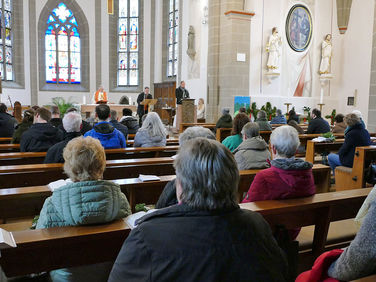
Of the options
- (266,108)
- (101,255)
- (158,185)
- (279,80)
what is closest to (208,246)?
(101,255)

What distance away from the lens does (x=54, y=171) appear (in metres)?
3.85

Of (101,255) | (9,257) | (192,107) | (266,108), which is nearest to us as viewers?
(9,257)

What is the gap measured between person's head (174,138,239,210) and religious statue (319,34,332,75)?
13.7 metres

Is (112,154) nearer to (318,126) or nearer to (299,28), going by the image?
(318,126)

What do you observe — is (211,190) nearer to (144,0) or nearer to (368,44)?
(368,44)

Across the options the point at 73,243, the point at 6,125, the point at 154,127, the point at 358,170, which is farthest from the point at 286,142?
the point at 6,125

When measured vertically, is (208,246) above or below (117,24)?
below

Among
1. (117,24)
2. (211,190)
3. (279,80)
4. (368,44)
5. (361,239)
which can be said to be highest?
(117,24)

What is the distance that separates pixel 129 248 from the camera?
1.19 metres

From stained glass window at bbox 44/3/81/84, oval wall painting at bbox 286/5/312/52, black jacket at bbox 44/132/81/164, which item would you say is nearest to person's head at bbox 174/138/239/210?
black jacket at bbox 44/132/81/164

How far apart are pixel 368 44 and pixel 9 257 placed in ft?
45.5

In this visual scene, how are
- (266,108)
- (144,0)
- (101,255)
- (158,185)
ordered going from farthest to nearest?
(144,0), (266,108), (158,185), (101,255)

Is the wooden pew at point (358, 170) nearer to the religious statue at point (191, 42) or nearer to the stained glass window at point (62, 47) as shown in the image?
the religious statue at point (191, 42)

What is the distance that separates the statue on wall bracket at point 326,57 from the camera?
543 inches
